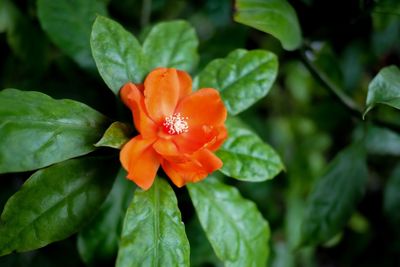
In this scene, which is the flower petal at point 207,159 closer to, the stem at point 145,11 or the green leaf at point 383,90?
the green leaf at point 383,90

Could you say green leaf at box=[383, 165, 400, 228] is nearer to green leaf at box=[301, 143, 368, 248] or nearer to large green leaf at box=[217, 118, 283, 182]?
green leaf at box=[301, 143, 368, 248]

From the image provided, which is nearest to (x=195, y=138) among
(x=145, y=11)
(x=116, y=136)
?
(x=116, y=136)

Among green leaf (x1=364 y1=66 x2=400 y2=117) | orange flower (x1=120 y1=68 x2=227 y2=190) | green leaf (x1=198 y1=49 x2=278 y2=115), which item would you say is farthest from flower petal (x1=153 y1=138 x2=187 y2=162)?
green leaf (x1=364 y1=66 x2=400 y2=117)

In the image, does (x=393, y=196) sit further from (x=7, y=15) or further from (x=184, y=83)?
(x=7, y=15)

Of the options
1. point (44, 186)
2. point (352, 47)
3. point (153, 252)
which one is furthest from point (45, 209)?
point (352, 47)

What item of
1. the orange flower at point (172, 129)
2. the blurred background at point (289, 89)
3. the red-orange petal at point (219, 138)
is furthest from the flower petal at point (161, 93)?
the blurred background at point (289, 89)

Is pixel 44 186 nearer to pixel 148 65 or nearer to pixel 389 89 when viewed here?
pixel 148 65
